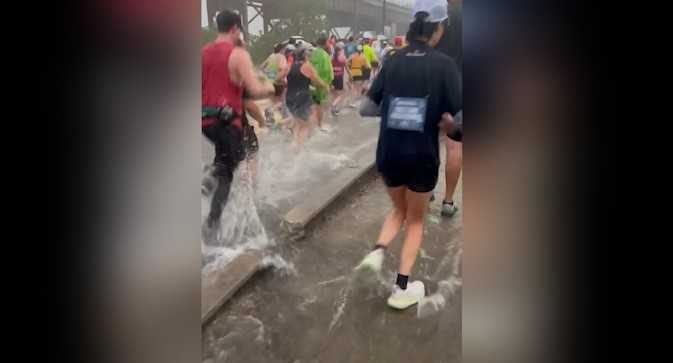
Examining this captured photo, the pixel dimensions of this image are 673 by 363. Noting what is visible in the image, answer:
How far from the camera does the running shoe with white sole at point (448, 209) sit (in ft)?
3.46

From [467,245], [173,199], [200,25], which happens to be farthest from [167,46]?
[467,245]

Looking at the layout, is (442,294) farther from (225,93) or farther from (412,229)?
(225,93)

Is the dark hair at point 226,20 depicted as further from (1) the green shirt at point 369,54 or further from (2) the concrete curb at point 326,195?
(2) the concrete curb at point 326,195

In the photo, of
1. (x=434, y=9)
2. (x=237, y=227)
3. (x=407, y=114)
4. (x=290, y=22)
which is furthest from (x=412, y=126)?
(x=237, y=227)

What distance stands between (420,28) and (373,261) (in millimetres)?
529

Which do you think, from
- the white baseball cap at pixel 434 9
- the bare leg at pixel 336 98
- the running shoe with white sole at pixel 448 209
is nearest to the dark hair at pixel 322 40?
the bare leg at pixel 336 98

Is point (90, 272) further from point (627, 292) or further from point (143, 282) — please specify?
point (627, 292)

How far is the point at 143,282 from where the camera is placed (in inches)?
42.1

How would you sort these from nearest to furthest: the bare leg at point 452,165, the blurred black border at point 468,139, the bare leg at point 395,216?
the blurred black border at point 468,139, the bare leg at point 452,165, the bare leg at point 395,216

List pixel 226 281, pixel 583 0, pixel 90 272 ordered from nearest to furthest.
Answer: pixel 583 0
pixel 90 272
pixel 226 281

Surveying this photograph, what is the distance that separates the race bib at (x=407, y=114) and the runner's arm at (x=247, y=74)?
0.98 ft

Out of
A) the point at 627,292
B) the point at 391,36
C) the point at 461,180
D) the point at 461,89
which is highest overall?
the point at 391,36

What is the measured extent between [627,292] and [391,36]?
702 mm

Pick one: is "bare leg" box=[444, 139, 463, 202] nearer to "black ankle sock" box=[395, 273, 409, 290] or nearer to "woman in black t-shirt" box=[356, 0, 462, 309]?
"woman in black t-shirt" box=[356, 0, 462, 309]
